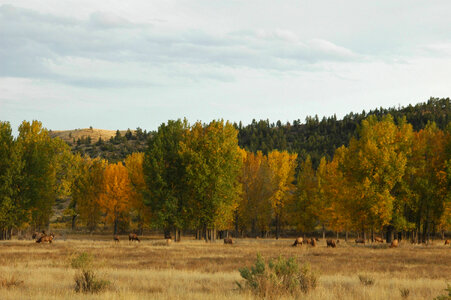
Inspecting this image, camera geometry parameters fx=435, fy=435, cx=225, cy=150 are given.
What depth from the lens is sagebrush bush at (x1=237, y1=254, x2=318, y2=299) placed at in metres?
14.2

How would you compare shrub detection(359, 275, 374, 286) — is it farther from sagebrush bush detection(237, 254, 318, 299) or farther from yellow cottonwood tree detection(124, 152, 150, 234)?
yellow cottonwood tree detection(124, 152, 150, 234)

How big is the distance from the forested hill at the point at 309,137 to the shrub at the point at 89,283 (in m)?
120

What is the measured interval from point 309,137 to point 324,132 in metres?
11.0

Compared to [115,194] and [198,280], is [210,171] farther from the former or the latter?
[198,280]

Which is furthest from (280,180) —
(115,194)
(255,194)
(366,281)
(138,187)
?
(366,281)

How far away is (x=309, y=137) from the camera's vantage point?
553 ft

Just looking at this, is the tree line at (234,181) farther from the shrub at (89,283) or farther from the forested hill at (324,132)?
the forested hill at (324,132)

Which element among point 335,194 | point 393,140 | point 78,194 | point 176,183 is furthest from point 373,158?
point 78,194

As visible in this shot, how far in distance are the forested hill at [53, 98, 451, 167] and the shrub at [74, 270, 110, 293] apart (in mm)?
119725

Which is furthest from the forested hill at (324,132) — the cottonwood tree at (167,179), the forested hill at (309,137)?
the cottonwood tree at (167,179)

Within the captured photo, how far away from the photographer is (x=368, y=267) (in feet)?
83.4

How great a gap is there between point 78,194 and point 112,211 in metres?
8.42

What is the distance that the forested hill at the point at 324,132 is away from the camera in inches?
5630

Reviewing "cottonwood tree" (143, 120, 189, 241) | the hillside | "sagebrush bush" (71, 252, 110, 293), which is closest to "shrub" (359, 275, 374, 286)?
"sagebrush bush" (71, 252, 110, 293)
